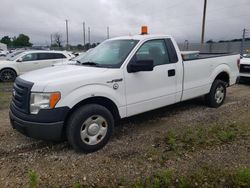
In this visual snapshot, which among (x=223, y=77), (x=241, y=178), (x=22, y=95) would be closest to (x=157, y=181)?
(x=241, y=178)

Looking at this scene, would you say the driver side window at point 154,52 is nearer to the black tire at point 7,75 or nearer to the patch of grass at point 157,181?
the patch of grass at point 157,181

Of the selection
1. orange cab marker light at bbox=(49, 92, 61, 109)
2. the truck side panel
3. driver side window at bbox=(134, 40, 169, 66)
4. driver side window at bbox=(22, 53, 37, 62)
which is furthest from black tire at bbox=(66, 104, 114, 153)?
driver side window at bbox=(22, 53, 37, 62)

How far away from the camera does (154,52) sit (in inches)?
188

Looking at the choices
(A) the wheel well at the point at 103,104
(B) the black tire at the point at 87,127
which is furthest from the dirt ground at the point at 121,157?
(A) the wheel well at the point at 103,104

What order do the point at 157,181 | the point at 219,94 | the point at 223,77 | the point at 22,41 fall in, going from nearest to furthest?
the point at 157,181, the point at 219,94, the point at 223,77, the point at 22,41

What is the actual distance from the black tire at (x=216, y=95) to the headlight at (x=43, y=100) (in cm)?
402

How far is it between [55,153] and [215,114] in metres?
3.69

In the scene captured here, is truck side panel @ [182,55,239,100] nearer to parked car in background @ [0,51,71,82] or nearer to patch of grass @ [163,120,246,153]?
patch of grass @ [163,120,246,153]

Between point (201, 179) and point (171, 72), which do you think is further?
point (171, 72)

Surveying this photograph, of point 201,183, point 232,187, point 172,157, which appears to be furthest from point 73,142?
point 232,187

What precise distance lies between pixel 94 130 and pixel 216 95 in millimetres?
3680

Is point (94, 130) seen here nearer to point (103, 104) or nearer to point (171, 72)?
point (103, 104)

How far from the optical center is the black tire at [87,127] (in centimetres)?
362

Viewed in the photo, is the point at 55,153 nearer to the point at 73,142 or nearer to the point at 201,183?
→ the point at 73,142
